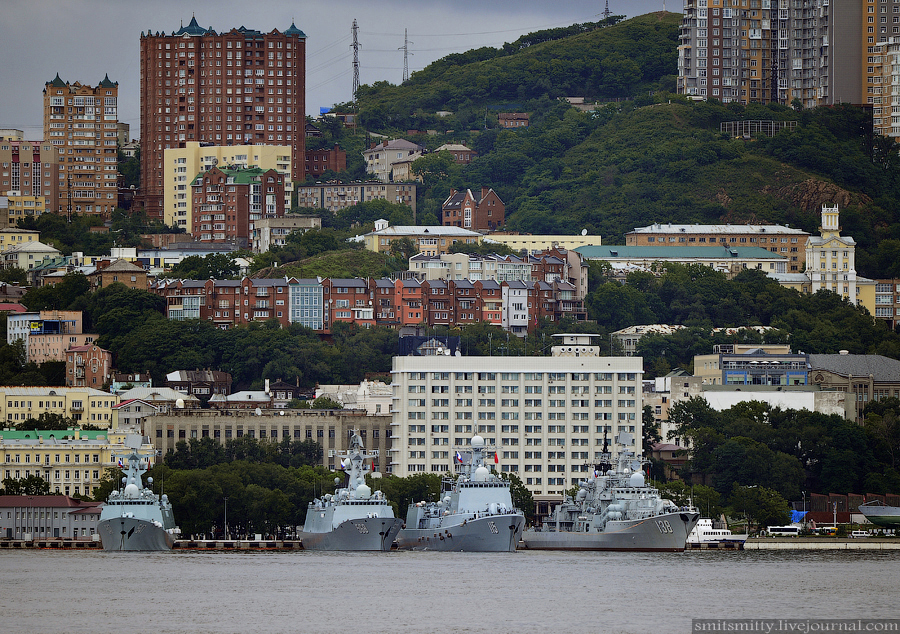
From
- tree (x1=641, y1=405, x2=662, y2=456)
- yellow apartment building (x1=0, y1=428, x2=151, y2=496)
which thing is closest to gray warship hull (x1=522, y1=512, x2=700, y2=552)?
tree (x1=641, y1=405, x2=662, y2=456)

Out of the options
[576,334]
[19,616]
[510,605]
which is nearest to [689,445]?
[576,334]

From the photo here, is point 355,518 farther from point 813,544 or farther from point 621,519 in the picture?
point 813,544

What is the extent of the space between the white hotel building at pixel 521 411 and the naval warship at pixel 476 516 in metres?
29.2

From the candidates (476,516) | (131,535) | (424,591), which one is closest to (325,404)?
(131,535)

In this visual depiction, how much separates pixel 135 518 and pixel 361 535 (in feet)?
45.2

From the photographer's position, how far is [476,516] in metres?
115

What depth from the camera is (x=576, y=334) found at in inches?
7067

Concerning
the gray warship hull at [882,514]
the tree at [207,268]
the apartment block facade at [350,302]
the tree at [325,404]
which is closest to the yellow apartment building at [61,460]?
the tree at [325,404]

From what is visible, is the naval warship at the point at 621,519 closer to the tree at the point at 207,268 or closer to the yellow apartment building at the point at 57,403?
the yellow apartment building at the point at 57,403

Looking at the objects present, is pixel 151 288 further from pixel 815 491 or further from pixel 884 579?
pixel 884 579

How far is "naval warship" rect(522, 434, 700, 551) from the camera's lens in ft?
385

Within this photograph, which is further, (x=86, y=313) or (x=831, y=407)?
(x=86, y=313)

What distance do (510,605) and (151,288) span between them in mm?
111137

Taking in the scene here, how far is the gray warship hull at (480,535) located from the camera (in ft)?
376
